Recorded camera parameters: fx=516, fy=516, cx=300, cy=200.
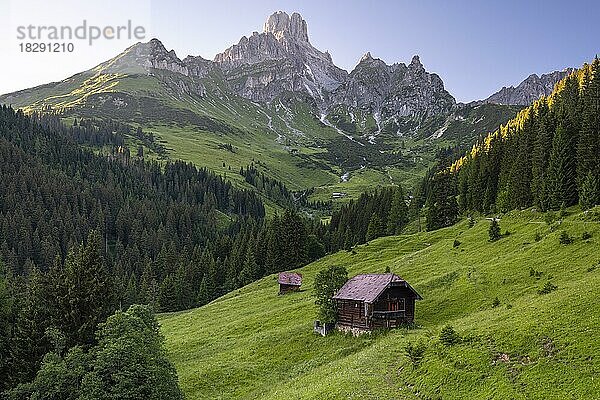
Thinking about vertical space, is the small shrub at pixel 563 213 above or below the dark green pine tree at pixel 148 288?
above

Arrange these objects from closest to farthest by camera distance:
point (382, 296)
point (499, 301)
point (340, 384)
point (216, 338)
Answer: point (340, 384) < point (499, 301) < point (382, 296) < point (216, 338)

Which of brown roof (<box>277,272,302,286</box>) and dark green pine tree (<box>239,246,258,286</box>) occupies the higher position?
brown roof (<box>277,272,302,286</box>)

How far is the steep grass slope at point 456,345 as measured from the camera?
34.2 meters

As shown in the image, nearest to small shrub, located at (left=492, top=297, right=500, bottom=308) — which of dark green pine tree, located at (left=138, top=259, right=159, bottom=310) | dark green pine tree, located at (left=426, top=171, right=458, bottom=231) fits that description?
dark green pine tree, located at (left=426, top=171, right=458, bottom=231)

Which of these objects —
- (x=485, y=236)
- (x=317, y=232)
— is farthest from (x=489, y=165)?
(x=317, y=232)

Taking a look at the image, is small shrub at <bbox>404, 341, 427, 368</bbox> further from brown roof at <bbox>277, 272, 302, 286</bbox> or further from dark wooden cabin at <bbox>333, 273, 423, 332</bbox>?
brown roof at <bbox>277, 272, 302, 286</bbox>

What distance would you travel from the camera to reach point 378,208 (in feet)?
491

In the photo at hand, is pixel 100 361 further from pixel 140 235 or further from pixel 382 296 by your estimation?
pixel 140 235

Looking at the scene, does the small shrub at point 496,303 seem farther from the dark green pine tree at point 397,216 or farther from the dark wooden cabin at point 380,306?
the dark green pine tree at point 397,216

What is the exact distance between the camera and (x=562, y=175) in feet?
277

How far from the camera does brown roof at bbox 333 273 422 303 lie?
57409 millimetres

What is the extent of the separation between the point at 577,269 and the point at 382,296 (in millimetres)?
20091

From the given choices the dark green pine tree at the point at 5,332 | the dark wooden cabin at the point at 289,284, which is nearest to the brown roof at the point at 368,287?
the dark wooden cabin at the point at 289,284

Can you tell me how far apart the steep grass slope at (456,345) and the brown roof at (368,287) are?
4.28 metres
